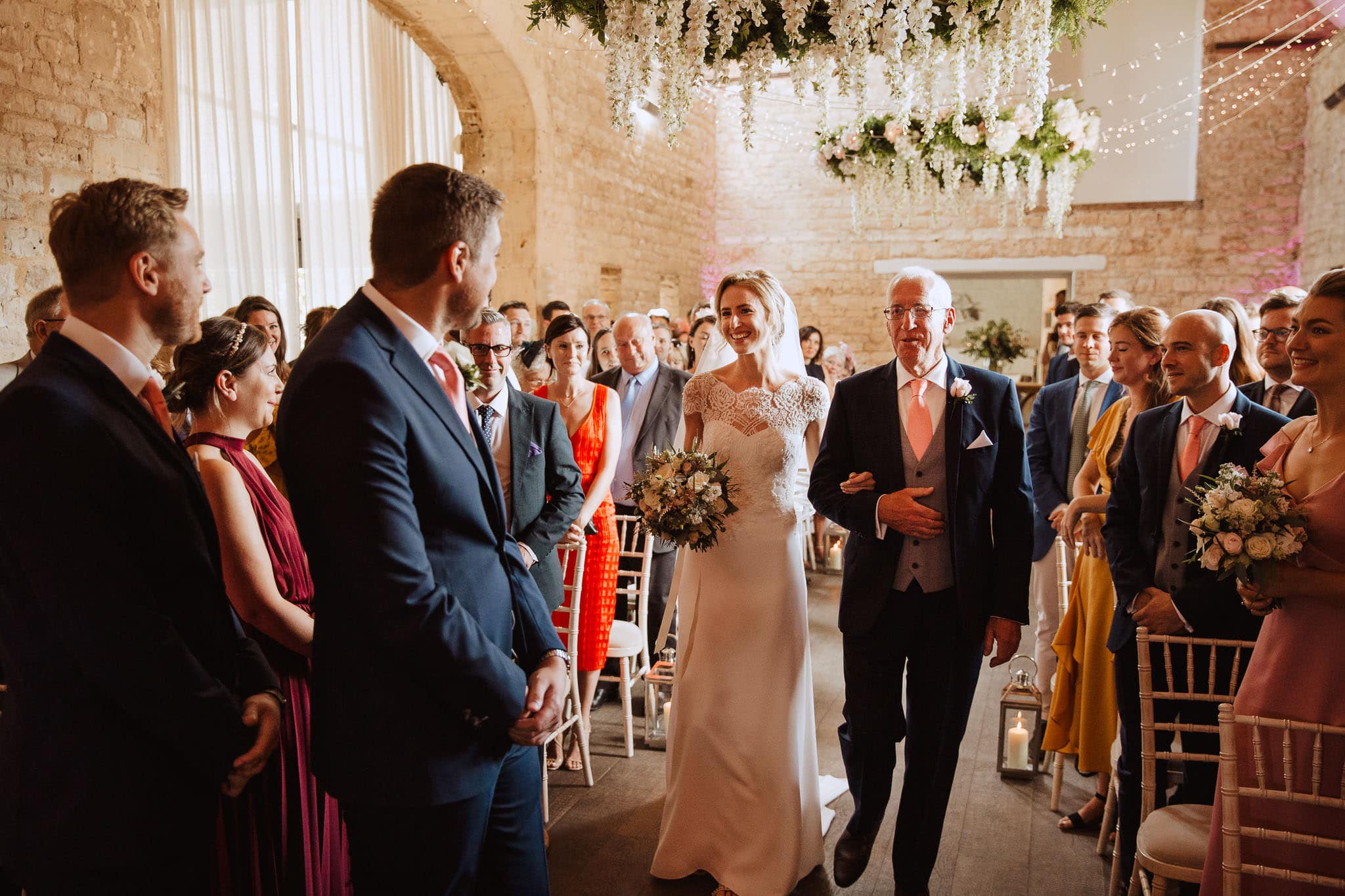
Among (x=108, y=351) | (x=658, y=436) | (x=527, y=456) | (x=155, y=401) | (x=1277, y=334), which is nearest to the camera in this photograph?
(x=108, y=351)

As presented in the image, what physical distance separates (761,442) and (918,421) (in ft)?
1.72

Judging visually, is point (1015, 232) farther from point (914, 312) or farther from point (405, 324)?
point (405, 324)

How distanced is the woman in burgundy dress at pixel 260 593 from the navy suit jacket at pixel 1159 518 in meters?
2.31

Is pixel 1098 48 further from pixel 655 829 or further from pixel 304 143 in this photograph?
pixel 655 829

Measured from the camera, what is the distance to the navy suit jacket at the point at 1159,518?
8.43ft

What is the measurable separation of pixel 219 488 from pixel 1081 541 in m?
2.96

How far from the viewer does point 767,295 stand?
317cm

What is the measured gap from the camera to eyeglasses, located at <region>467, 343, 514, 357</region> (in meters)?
3.58

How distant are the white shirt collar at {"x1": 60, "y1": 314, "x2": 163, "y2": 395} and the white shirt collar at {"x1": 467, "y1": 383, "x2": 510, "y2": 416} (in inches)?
79.1

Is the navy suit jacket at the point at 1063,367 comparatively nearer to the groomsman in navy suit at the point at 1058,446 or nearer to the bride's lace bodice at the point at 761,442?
the groomsman in navy suit at the point at 1058,446

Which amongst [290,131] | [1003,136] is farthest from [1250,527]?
[290,131]

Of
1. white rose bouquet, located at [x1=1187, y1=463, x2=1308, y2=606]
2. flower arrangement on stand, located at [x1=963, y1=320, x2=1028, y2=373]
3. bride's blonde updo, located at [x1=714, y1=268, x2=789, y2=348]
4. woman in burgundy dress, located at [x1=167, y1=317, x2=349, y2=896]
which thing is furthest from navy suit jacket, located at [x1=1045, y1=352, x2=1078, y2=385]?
flower arrangement on stand, located at [x1=963, y1=320, x2=1028, y2=373]

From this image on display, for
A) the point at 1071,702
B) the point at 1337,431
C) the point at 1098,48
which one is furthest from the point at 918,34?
the point at 1098,48

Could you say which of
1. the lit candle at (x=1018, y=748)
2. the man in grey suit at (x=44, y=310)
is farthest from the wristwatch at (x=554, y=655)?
the lit candle at (x=1018, y=748)
